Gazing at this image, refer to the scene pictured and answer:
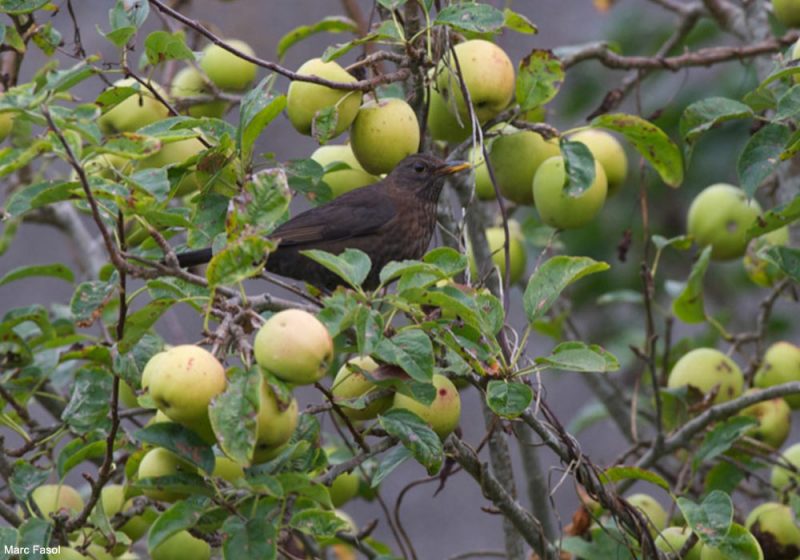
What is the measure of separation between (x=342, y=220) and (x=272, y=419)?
1.63 meters

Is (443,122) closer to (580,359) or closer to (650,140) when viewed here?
(650,140)

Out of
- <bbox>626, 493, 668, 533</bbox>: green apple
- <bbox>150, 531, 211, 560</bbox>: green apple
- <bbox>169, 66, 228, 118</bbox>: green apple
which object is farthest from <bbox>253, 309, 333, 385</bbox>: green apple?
<bbox>169, 66, 228, 118</bbox>: green apple

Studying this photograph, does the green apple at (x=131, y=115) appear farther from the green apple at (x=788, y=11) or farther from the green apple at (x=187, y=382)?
the green apple at (x=788, y=11)

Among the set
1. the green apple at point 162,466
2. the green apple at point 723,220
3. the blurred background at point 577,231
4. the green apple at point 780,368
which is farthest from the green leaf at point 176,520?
the blurred background at point 577,231

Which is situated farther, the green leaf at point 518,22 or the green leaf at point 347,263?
the green leaf at point 518,22

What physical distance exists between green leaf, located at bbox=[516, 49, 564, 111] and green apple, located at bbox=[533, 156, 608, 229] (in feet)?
0.59

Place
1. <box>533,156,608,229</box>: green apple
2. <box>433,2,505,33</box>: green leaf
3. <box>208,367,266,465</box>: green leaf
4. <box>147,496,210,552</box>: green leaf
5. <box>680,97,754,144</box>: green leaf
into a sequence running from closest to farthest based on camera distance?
1. <box>208,367,266,465</box>: green leaf
2. <box>147,496,210,552</box>: green leaf
3. <box>433,2,505,33</box>: green leaf
4. <box>680,97,754,144</box>: green leaf
5. <box>533,156,608,229</box>: green apple

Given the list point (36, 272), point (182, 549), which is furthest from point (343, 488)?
point (36, 272)

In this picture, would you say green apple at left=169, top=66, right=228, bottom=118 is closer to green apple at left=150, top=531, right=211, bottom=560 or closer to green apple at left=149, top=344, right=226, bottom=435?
green apple at left=150, top=531, right=211, bottom=560

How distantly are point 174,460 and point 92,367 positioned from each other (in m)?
0.64

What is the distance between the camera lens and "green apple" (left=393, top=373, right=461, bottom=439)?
189 cm

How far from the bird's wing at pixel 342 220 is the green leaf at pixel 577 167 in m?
0.85

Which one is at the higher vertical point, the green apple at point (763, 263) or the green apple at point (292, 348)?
the green apple at point (292, 348)

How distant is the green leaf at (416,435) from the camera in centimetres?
173
